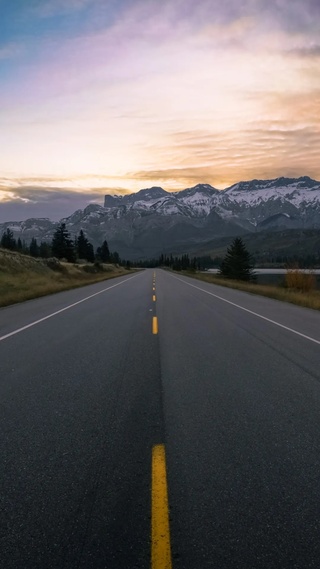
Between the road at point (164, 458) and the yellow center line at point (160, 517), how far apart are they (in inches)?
0.5

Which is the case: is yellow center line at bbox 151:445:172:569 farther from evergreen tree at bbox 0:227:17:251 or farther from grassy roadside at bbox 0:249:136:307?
evergreen tree at bbox 0:227:17:251

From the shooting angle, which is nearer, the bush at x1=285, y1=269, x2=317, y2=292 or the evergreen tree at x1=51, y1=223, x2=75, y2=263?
the bush at x1=285, y1=269, x2=317, y2=292

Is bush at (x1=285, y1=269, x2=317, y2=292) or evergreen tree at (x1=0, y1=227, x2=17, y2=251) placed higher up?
evergreen tree at (x1=0, y1=227, x2=17, y2=251)

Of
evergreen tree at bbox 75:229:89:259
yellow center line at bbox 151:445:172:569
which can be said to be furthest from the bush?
evergreen tree at bbox 75:229:89:259

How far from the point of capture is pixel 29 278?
3781 centimetres

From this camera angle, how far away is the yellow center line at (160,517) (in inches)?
111

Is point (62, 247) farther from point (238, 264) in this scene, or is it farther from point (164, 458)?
A: point (164, 458)

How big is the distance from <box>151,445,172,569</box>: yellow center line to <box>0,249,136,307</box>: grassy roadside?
17997 mm

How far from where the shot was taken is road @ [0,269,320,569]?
296 cm

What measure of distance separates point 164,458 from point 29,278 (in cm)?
3537

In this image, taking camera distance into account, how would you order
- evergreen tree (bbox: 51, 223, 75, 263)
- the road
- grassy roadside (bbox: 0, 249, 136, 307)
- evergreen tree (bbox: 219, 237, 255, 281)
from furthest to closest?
evergreen tree (bbox: 219, 237, 255, 281)
evergreen tree (bbox: 51, 223, 75, 263)
grassy roadside (bbox: 0, 249, 136, 307)
the road

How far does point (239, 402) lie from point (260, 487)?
2213 mm

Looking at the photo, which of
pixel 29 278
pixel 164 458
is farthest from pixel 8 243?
pixel 164 458

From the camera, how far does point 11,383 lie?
684 centimetres
